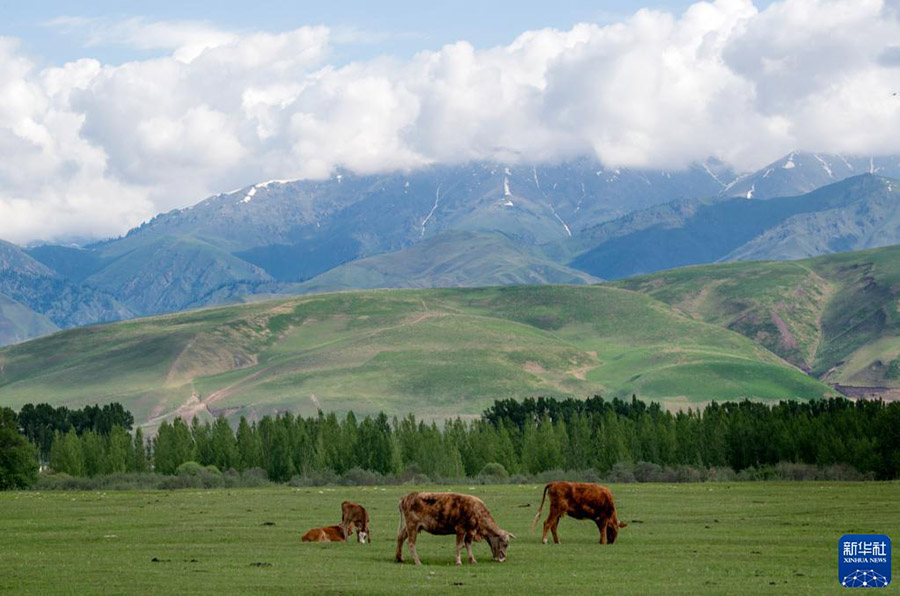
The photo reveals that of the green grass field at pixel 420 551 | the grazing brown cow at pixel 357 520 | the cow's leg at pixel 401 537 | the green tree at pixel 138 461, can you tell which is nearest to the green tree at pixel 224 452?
the green tree at pixel 138 461

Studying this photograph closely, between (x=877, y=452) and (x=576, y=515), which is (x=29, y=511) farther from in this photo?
(x=877, y=452)

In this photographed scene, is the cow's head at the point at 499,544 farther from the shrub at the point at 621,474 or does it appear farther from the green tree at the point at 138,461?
the green tree at the point at 138,461

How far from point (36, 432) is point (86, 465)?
58.9m

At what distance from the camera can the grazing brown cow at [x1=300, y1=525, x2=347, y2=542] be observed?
46.8m

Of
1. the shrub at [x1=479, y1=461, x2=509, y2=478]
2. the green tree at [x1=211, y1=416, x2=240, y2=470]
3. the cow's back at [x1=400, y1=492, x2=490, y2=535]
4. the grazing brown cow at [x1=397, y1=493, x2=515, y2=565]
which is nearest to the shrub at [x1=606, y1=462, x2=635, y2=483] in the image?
the shrub at [x1=479, y1=461, x2=509, y2=478]

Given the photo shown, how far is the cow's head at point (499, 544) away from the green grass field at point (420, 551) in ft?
1.24

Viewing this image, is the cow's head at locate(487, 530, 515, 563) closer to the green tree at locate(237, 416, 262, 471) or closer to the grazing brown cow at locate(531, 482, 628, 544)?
the grazing brown cow at locate(531, 482, 628, 544)

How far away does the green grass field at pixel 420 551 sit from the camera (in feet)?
111

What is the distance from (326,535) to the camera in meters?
47.1

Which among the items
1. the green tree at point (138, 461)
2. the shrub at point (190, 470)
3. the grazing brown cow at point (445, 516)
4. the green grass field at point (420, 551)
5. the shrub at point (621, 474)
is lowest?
the green grass field at point (420, 551)

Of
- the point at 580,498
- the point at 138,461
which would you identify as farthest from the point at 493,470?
the point at 580,498

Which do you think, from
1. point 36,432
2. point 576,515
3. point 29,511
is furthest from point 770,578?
point 36,432

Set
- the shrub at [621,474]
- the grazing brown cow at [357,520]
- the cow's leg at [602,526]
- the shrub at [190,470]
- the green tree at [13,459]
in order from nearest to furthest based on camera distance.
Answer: the cow's leg at [602,526]
the grazing brown cow at [357,520]
the green tree at [13,459]
the shrub at [621,474]
the shrub at [190,470]

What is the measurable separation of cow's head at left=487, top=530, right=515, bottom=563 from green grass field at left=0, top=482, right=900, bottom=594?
38 centimetres
